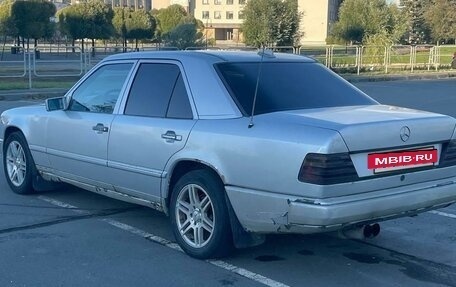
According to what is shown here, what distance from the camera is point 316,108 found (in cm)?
590

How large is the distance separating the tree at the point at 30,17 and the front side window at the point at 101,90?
136 ft

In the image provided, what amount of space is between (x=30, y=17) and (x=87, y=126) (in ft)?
141

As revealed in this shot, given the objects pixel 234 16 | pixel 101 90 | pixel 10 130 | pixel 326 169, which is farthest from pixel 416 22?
pixel 326 169

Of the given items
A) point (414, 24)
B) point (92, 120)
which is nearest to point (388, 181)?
point (92, 120)

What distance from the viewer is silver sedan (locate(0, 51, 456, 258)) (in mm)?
5043

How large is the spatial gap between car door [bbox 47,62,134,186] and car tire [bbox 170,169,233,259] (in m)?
1.04

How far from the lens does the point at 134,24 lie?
55.4 m

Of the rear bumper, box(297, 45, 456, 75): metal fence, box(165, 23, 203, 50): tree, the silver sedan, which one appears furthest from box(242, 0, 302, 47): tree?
the rear bumper

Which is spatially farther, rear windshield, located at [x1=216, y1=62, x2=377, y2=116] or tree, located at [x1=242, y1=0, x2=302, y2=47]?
tree, located at [x1=242, y1=0, x2=302, y2=47]

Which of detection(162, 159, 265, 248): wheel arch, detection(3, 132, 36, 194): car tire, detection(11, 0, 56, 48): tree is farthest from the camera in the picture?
detection(11, 0, 56, 48): tree

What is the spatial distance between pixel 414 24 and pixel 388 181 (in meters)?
72.7

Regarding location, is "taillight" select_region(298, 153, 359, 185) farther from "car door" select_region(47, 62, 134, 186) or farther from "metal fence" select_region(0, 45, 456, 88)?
"metal fence" select_region(0, 45, 456, 88)

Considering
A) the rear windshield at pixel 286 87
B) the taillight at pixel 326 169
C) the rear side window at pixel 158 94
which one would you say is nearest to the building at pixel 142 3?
the rear side window at pixel 158 94

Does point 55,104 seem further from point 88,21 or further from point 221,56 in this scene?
point 88,21
